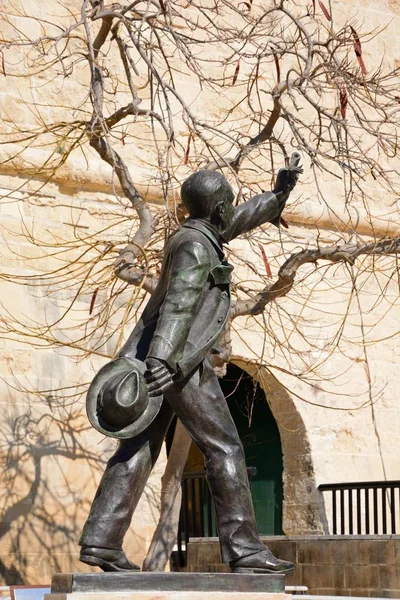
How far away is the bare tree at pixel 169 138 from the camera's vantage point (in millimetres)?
8125

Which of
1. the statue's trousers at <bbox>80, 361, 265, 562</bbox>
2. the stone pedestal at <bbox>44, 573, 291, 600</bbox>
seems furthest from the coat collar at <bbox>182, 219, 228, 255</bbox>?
the stone pedestal at <bbox>44, 573, 291, 600</bbox>

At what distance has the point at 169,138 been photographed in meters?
7.26

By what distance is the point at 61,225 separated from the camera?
11031 millimetres

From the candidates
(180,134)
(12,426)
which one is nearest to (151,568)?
(12,426)

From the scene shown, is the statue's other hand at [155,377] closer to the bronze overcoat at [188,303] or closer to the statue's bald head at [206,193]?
the bronze overcoat at [188,303]

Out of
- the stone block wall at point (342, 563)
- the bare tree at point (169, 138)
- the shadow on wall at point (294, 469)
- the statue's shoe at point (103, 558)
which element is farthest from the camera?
the shadow on wall at point (294, 469)

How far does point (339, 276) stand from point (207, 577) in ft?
27.8

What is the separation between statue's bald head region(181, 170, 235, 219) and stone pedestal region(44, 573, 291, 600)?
149cm

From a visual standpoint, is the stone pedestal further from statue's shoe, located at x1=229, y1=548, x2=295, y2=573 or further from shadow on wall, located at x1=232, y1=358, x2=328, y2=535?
shadow on wall, located at x1=232, y1=358, x2=328, y2=535

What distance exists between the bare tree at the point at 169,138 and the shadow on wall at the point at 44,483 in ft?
2.07

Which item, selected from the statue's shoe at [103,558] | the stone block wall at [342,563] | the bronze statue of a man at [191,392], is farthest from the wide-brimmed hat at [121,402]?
the stone block wall at [342,563]

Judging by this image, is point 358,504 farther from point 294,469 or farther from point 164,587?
point 164,587

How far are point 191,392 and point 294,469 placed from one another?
24.3ft

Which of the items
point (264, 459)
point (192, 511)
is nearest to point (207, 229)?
point (192, 511)
